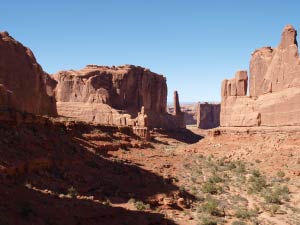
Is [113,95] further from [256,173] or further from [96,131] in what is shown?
[256,173]

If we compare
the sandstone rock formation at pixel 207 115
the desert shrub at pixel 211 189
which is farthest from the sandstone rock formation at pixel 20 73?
the sandstone rock formation at pixel 207 115

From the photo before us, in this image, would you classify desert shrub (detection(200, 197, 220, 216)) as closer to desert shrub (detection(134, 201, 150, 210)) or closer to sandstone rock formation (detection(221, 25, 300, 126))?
desert shrub (detection(134, 201, 150, 210))

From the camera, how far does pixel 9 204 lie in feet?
39.4

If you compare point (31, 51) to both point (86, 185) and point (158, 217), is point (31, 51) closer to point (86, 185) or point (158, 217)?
point (86, 185)

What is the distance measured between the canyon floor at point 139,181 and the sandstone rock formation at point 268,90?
1365mm

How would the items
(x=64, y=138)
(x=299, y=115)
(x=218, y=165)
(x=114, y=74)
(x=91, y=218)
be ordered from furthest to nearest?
(x=114, y=74)
(x=218, y=165)
(x=299, y=115)
(x=64, y=138)
(x=91, y=218)

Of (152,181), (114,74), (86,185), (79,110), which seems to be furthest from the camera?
(114,74)

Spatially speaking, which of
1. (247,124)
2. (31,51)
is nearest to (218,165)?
(247,124)

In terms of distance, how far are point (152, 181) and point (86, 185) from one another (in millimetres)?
5890

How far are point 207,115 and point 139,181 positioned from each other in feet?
270

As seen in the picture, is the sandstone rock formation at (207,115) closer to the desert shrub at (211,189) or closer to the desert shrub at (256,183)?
the desert shrub at (256,183)

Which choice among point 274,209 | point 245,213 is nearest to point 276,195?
point 274,209

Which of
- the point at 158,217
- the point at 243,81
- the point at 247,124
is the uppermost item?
the point at 243,81

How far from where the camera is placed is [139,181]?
24688 mm
